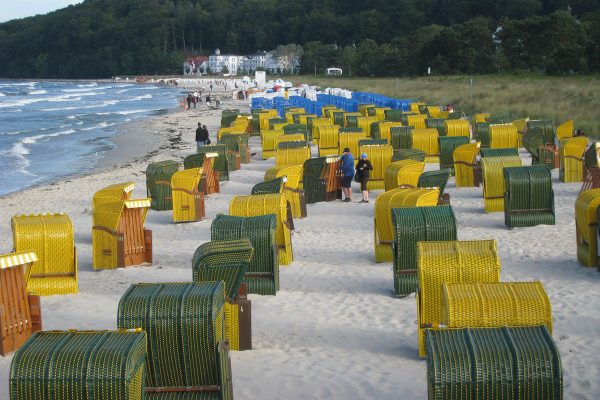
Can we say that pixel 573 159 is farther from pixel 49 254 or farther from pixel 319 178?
pixel 49 254

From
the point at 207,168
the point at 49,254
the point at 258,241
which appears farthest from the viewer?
the point at 207,168

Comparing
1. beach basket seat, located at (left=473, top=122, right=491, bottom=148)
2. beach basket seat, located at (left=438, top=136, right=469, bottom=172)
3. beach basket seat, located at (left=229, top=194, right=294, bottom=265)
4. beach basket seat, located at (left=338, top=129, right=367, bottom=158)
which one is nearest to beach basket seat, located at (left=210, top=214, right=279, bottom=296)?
beach basket seat, located at (left=229, top=194, right=294, bottom=265)

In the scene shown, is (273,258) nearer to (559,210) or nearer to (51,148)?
(559,210)

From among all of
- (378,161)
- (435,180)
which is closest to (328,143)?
(378,161)

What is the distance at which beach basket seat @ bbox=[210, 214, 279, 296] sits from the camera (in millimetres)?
11312

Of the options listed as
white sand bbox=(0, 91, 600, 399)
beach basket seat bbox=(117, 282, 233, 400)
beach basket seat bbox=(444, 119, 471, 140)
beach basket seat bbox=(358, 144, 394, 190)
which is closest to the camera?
beach basket seat bbox=(117, 282, 233, 400)

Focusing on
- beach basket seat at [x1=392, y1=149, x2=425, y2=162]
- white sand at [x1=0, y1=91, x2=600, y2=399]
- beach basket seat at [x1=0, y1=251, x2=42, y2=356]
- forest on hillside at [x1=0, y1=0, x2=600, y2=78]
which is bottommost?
white sand at [x1=0, y1=91, x2=600, y2=399]

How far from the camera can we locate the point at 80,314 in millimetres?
11047

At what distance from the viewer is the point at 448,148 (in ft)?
69.6

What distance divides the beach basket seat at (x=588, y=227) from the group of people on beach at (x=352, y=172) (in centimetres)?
704

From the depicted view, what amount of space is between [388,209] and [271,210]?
1.67m

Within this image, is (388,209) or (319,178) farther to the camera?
(319,178)

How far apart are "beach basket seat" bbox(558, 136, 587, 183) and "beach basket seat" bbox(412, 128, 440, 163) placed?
4.70 metres

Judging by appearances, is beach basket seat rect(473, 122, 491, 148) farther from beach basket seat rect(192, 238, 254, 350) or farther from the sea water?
beach basket seat rect(192, 238, 254, 350)
